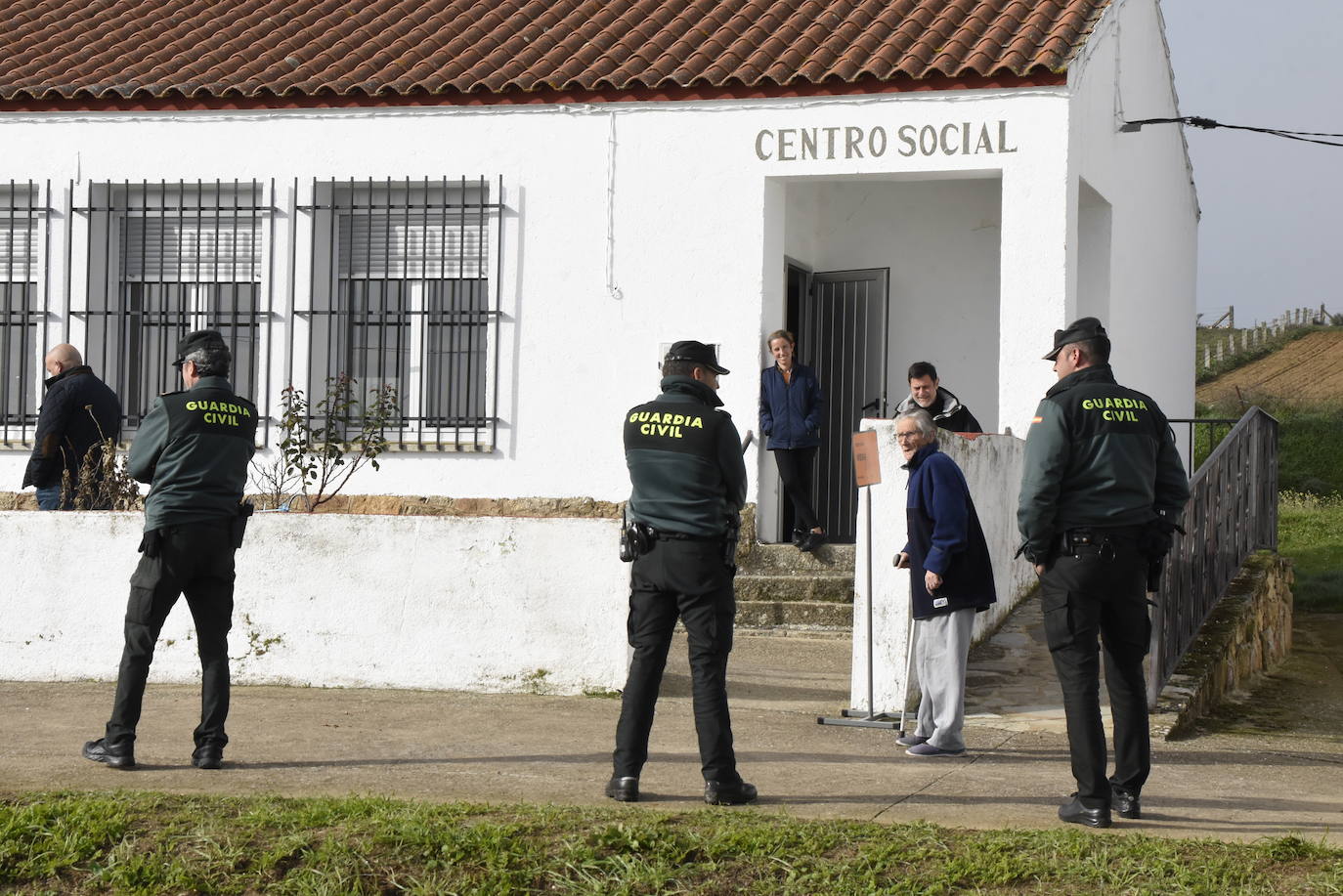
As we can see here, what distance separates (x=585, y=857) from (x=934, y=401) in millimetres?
5490

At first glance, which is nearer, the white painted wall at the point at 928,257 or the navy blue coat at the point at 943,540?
the navy blue coat at the point at 943,540

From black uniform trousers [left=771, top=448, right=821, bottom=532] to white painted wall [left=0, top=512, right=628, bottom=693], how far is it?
3067 millimetres

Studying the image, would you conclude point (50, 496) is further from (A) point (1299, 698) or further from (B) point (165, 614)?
(A) point (1299, 698)

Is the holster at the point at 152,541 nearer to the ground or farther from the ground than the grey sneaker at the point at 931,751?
farther from the ground

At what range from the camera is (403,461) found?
12.3 metres

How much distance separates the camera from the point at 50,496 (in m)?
9.87

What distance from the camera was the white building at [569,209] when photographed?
37.9 ft

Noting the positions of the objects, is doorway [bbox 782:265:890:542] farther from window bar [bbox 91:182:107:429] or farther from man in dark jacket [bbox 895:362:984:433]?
window bar [bbox 91:182:107:429]

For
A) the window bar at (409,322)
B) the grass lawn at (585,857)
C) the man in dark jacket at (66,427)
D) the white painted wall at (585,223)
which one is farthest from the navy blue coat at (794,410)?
the grass lawn at (585,857)

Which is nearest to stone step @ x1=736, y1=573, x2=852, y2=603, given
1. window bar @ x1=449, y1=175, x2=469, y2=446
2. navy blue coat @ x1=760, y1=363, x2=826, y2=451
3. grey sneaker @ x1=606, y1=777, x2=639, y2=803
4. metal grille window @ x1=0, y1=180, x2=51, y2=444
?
navy blue coat @ x1=760, y1=363, x2=826, y2=451

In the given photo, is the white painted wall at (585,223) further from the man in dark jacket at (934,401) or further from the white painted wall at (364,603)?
the white painted wall at (364,603)

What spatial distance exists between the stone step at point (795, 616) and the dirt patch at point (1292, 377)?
28796 mm

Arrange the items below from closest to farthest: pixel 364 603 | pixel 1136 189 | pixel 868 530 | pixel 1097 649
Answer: pixel 1097 649
pixel 868 530
pixel 364 603
pixel 1136 189

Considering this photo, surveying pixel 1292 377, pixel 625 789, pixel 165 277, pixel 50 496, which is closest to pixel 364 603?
pixel 50 496
